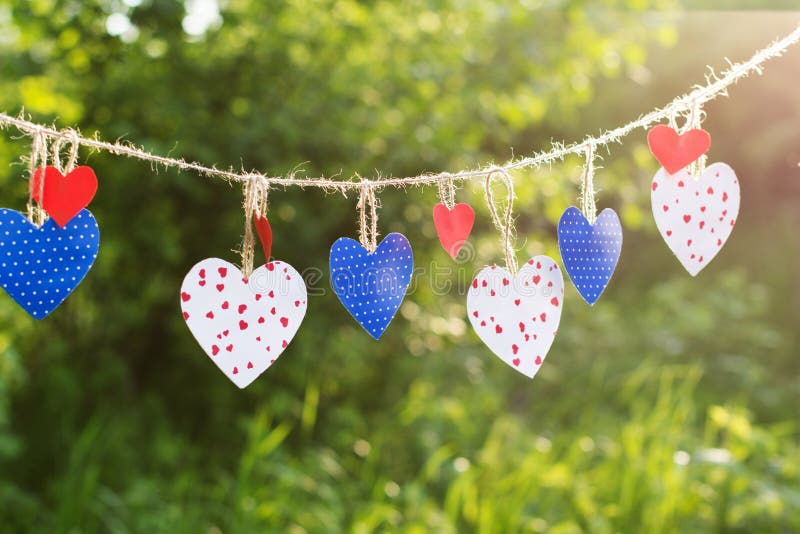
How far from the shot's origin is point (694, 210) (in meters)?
1.10

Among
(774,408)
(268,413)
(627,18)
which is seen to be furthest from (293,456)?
(774,408)

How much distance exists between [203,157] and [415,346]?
1.03 m

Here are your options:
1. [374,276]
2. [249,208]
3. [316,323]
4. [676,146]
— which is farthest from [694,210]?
[316,323]

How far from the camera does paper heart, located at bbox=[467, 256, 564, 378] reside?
3.70 feet

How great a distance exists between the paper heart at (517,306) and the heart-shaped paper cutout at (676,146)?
0.77ft

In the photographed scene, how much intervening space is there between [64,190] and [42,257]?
10 centimetres

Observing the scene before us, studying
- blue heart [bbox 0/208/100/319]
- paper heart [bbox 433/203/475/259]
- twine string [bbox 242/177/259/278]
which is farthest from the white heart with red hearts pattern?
paper heart [bbox 433/203/475/259]

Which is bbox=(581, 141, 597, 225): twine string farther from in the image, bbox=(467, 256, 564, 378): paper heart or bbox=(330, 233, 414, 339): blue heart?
bbox=(330, 233, 414, 339): blue heart

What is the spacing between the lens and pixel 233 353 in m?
1.10

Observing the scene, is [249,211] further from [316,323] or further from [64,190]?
[316,323]

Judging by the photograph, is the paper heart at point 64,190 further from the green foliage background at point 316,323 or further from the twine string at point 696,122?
the green foliage background at point 316,323

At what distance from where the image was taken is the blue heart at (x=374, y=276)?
1.14 m

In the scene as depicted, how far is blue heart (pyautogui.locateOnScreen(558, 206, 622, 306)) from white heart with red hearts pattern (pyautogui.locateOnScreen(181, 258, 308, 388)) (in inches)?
16.7

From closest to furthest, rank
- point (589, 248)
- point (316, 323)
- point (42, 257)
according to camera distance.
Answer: point (42, 257) < point (589, 248) < point (316, 323)
